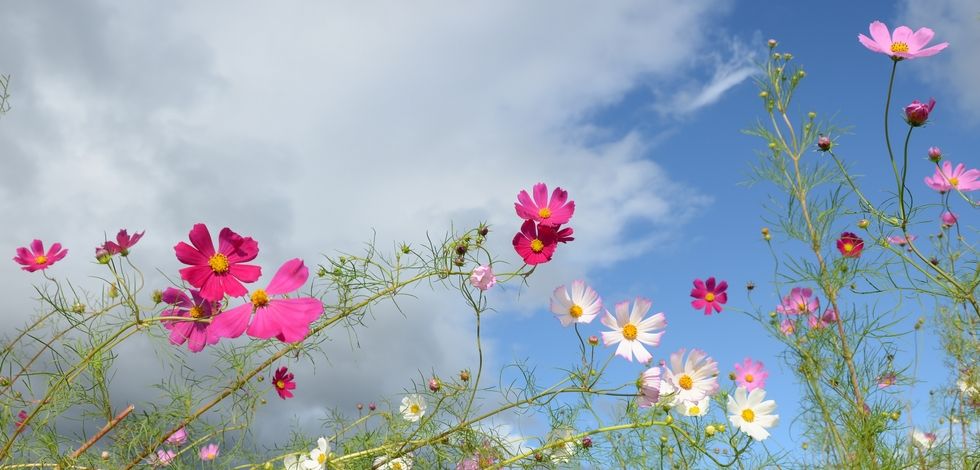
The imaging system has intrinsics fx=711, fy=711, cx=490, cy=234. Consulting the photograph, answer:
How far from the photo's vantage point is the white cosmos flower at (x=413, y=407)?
1.71m

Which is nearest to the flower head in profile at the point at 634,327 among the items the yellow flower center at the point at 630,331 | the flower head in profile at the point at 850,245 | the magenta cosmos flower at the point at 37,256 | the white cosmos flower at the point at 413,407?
the yellow flower center at the point at 630,331

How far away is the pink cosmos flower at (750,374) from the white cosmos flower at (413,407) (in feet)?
3.20

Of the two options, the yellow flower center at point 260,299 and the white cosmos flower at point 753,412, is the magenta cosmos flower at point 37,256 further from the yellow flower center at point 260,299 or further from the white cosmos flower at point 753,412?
the white cosmos flower at point 753,412

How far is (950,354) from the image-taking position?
2.83 metres

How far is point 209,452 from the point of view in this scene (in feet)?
6.01

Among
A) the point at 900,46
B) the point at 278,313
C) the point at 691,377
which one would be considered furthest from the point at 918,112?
the point at 278,313

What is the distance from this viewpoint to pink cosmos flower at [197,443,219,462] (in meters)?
1.73

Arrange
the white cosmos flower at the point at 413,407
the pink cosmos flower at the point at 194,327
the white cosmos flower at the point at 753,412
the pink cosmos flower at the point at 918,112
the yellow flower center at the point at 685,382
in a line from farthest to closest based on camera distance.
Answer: the white cosmos flower at the point at 413,407 < the white cosmos flower at the point at 753,412 < the yellow flower center at the point at 685,382 < the pink cosmos flower at the point at 918,112 < the pink cosmos flower at the point at 194,327

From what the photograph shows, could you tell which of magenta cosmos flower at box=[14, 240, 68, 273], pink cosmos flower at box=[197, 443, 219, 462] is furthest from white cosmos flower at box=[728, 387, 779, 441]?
magenta cosmos flower at box=[14, 240, 68, 273]

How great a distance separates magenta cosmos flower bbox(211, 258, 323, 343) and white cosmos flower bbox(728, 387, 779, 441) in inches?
39.1

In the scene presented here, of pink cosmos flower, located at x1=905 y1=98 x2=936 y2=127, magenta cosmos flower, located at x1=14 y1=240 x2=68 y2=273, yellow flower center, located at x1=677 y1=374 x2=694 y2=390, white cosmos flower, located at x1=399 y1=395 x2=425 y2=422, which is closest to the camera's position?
pink cosmos flower, located at x1=905 y1=98 x2=936 y2=127

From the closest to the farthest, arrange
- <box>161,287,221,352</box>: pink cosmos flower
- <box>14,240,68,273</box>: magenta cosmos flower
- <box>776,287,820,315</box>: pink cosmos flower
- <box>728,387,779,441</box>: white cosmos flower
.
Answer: <box>161,287,221,352</box>: pink cosmos flower, <box>728,387,779,441</box>: white cosmos flower, <box>14,240,68,273</box>: magenta cosmos flower, <box>776,287,820,315</box>: pink cosmos flower

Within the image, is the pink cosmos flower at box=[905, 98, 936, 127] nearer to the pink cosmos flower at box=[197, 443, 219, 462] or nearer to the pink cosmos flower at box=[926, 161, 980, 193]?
the pink cosmos flower at box=[926, 161, 980, 193]

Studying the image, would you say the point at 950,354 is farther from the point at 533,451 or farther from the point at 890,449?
the point at 533,451
